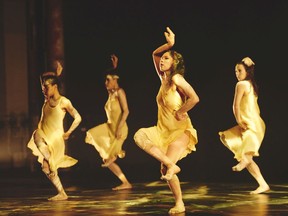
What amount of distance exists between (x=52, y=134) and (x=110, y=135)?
6.12 ft

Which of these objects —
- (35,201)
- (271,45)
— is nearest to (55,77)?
(35,201)

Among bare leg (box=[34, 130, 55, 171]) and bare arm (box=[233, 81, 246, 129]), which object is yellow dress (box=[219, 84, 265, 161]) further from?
bare leg (box=[34, 130, 55, 171])

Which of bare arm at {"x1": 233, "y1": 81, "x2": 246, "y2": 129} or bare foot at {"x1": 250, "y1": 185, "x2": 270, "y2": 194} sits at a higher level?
bare arm at {"x1": 233, "y1": 81, "x2": 246, "y2": 129}

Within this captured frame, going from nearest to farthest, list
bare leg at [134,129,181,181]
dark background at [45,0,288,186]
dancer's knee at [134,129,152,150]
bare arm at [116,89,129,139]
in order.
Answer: bare leg at [134,129,181,181] < dancer's knee at [134,129,152,150] < bare arm at [116,89,129,139] < dark background at [45,0,288,186]

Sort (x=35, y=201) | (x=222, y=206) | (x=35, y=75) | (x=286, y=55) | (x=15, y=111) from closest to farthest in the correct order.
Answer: (x=222, y=206)
(x=35, y=201)
(x=286, y=55)
(x=35, y=75)
(x=15, y=111)

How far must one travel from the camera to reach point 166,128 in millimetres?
9930

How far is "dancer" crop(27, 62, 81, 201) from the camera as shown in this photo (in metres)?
11.7

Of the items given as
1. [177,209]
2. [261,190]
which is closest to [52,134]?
[177,209]

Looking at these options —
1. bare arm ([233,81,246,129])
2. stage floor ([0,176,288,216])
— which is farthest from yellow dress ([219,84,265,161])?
stage floor ([0,176,288,216])

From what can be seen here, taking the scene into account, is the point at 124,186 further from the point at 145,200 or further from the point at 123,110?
the point at 145,200

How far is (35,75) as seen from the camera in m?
17.9

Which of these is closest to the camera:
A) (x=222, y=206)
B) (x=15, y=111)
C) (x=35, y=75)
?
(x=222, y=206)

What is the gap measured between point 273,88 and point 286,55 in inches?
28.7

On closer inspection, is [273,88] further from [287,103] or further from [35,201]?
Answer: [35,201]
